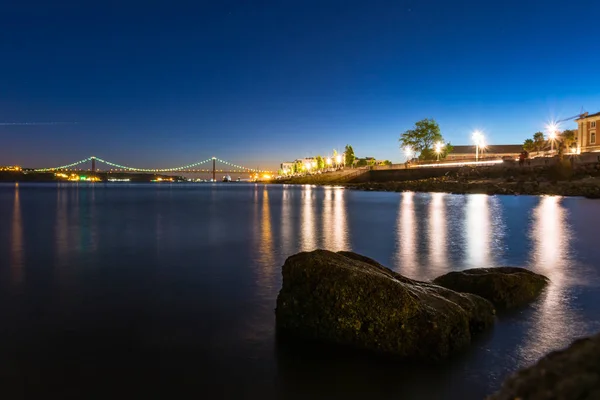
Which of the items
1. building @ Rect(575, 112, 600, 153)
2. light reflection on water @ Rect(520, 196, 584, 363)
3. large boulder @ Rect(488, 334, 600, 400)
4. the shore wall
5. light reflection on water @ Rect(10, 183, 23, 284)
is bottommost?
light reflection on water @ Rect(520, 196, 584, 363)

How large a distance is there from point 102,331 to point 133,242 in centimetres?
1266

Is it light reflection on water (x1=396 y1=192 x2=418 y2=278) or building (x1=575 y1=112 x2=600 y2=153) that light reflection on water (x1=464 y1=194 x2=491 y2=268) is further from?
building (x1=575 y1=112 x2=600 y2=153)

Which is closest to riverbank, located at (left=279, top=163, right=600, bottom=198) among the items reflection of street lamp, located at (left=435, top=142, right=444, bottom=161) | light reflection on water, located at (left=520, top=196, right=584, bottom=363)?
reflection of street lamp, located at (left=435, top=142, right=444, bottom=161)

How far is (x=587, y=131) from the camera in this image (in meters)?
75.4

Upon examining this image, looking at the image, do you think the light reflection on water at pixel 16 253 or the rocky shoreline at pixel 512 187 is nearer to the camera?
the light reflection on water at pixel 16 253

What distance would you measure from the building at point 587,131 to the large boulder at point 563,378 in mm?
82805

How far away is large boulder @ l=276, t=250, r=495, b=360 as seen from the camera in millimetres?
5949

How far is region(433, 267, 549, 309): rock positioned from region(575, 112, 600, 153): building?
7523 cm

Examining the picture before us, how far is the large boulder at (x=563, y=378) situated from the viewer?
5.18 feet

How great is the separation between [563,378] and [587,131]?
89.1 m

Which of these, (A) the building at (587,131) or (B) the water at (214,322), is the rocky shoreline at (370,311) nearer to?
(B) the water at (214,322)

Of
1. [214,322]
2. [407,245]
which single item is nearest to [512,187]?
[407,245]

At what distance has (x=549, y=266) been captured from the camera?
44.2 ft

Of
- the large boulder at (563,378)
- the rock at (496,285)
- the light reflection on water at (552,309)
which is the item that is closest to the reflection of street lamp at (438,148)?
the light reflection on water at (552,309)
